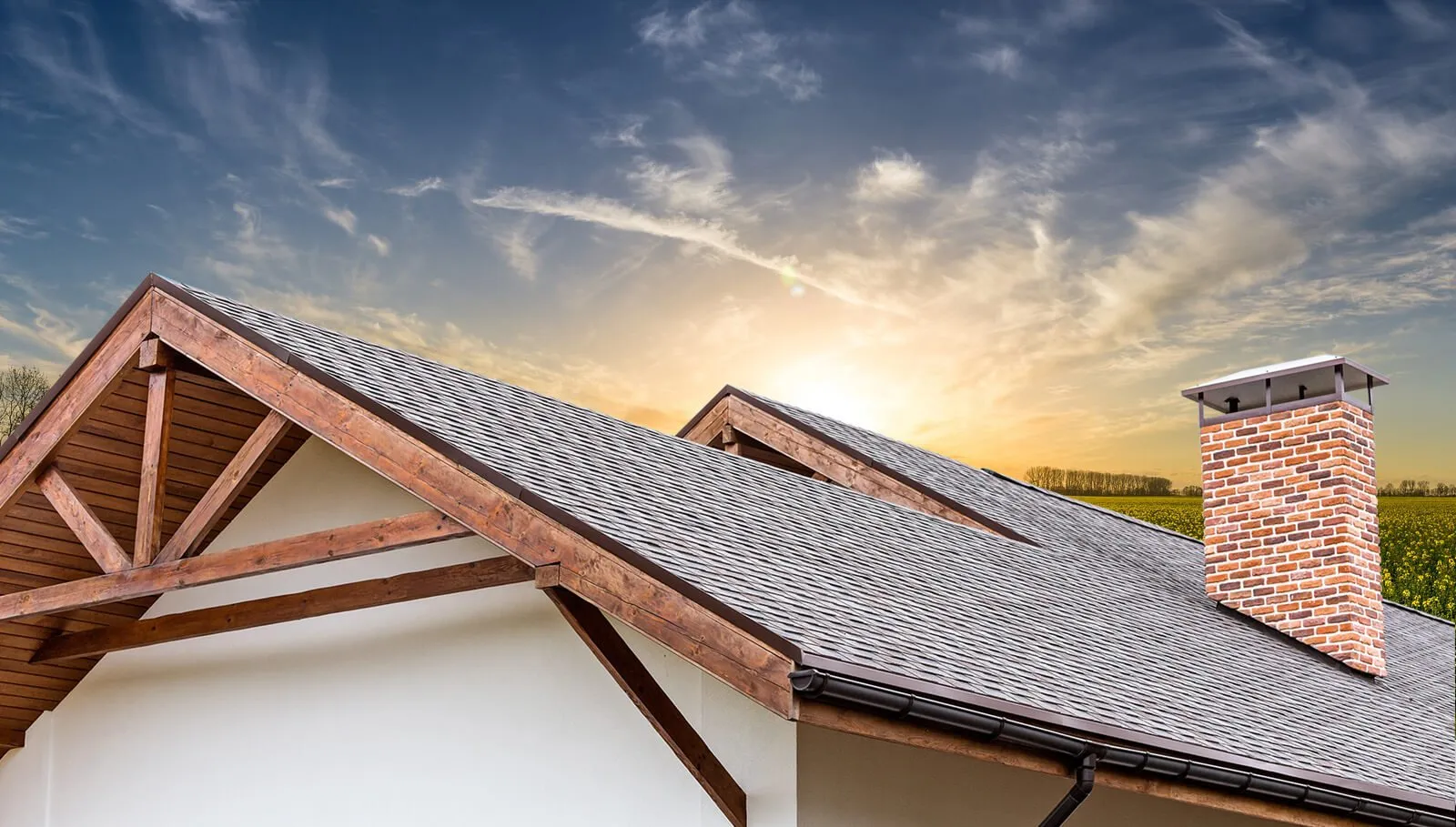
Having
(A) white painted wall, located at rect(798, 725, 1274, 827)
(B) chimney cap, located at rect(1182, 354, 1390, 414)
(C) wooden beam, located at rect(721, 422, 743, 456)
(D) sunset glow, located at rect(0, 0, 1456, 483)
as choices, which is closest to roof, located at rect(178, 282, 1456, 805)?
(A) white painted wall, located at rect(798, 725, 1274, 827)

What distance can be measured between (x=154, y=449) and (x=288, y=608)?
1.13 metres

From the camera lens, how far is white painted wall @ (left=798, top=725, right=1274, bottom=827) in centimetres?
633

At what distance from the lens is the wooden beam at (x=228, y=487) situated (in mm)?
7391

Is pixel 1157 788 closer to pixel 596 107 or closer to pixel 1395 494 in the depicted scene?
pixel 596 107

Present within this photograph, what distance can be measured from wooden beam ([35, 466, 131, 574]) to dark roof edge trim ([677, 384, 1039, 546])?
5862 mm

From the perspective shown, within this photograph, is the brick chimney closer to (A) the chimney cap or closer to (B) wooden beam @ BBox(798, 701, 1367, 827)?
(A) the chimney cap

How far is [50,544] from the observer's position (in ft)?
29.6

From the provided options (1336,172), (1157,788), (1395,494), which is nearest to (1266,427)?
(1157,788)

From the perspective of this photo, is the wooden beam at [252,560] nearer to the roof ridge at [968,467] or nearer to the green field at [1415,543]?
the roof ridge at [968,467]

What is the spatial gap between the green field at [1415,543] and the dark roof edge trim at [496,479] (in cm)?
1971

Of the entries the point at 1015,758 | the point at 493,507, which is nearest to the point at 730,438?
the point at 493,507

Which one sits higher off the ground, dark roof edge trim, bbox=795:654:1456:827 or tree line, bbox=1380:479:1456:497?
tree line, bbox=1380:479:1456:497

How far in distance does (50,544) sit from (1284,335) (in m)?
25.2

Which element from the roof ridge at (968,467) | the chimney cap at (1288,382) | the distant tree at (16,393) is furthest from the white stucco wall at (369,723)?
the distant tree at (16,393)
